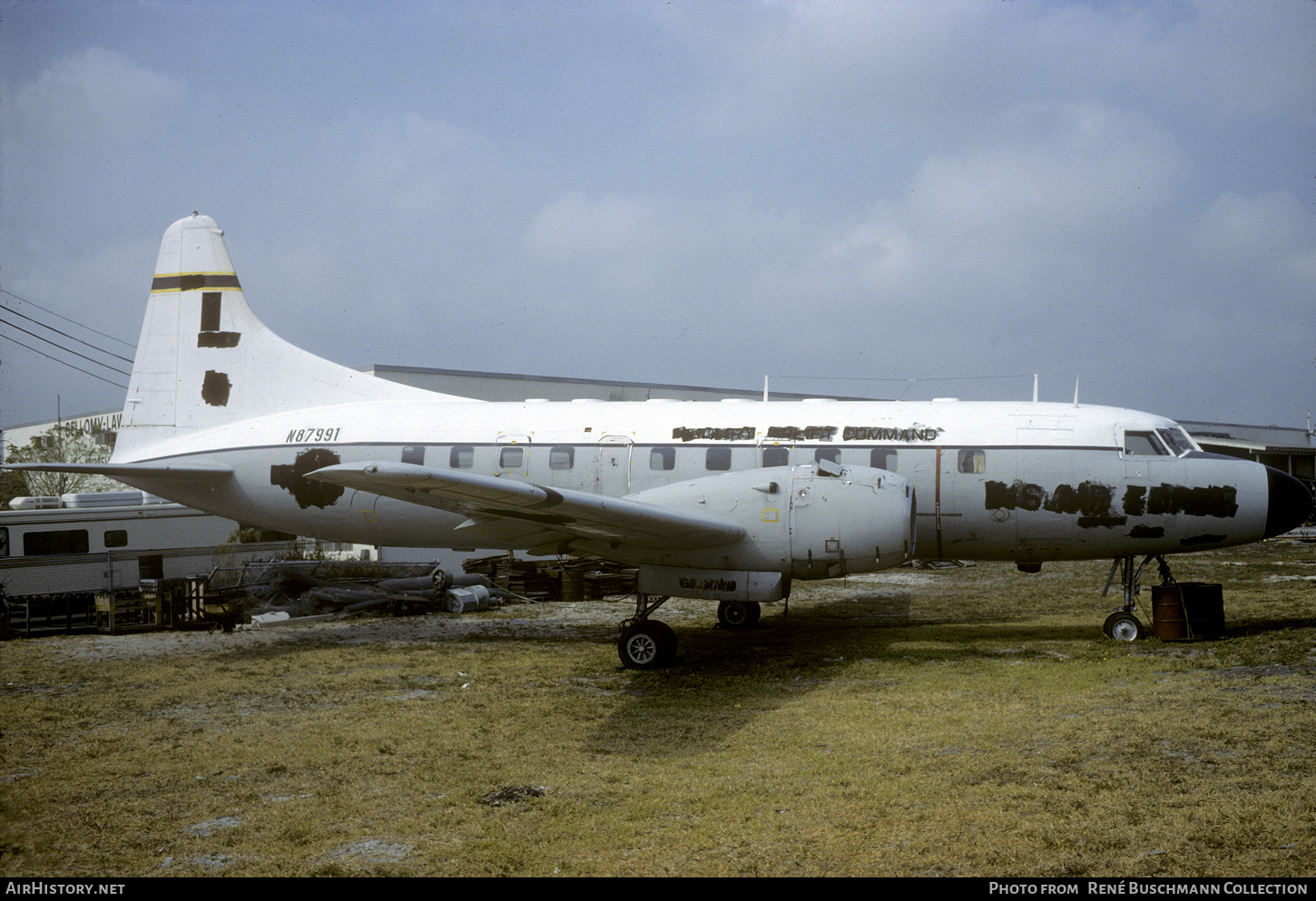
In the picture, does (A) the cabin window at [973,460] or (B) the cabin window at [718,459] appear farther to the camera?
(B) the cabin window at [718,459]

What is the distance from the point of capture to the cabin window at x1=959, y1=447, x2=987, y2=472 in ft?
47.1

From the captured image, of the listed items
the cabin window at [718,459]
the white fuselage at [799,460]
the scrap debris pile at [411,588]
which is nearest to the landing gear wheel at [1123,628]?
the white fuselage at [799,460]

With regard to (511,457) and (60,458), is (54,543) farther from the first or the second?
(60,458)

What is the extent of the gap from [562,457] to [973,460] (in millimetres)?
6516

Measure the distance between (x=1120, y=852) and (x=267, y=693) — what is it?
395 inches

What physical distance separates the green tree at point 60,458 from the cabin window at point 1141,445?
48207 mm

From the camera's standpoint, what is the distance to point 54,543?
21984 mm

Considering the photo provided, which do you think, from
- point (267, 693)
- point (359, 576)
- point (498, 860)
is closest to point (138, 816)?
point (498, 860)

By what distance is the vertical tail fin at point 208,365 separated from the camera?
56.4 ft

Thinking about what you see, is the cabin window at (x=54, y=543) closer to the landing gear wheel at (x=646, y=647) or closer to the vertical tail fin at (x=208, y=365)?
the vertical tail fin at (x=208, y=365)

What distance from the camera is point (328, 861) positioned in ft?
20.2

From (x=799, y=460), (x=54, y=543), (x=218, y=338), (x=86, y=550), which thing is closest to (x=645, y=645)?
(x=799, y=460)
